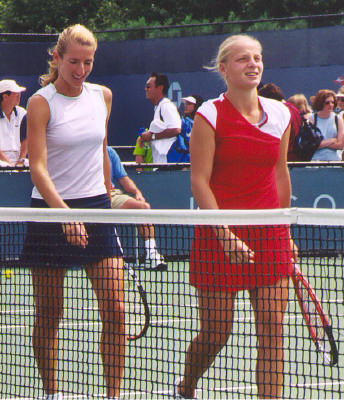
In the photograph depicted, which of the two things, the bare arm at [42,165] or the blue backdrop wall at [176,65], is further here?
the blue backdrop wall at [176,65]

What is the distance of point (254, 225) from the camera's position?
13.6ft

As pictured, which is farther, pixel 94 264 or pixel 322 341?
pixel 322 341

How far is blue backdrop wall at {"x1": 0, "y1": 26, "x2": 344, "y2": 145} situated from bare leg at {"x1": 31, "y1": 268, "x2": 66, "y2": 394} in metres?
13.7

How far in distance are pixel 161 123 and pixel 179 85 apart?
827 cm

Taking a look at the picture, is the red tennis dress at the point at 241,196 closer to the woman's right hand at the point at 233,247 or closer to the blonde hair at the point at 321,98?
the woman's right hand at the point at 233,247

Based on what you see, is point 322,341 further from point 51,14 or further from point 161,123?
point 51,14

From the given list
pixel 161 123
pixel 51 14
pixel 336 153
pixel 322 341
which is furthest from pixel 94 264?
pixel 51 14

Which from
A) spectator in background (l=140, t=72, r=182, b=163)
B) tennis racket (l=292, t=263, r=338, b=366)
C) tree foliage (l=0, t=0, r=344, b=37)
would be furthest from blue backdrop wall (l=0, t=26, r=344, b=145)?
tree foliage (l=0, t=0, r=344, b=37)

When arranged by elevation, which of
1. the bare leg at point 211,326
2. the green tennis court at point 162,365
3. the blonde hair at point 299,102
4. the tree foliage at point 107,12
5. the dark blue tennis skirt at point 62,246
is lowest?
the green tennis court at point 162,365

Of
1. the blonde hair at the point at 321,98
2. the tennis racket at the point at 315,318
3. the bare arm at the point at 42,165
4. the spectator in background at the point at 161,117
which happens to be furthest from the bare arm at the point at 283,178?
the blonde hair at the point at 321,98

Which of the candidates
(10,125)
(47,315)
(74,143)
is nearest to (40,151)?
(74,143)

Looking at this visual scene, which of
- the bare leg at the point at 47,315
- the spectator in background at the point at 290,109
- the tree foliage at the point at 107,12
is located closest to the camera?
the bare leg at the point at 47,315

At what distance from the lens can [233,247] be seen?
13.1 ft

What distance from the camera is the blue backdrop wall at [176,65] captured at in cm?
1814
